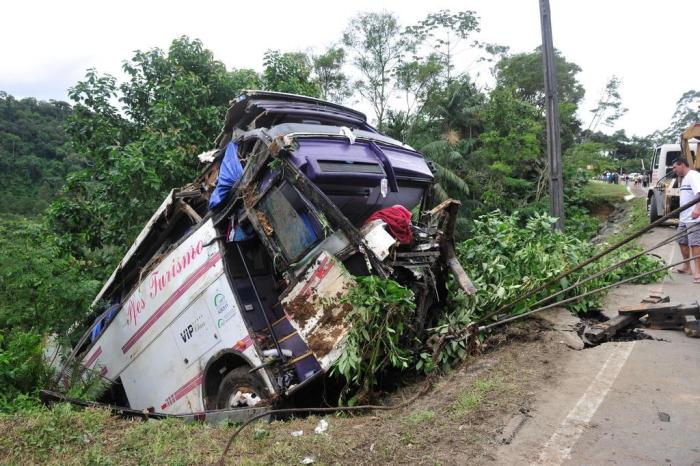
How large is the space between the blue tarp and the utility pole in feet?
21.1

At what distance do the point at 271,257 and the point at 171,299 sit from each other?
134cm

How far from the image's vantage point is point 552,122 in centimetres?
927

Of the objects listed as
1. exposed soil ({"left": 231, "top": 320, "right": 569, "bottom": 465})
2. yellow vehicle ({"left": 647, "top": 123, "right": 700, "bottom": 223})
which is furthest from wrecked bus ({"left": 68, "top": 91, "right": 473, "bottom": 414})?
yellow vehicle ({"left": 647, "top": 123, "right": 700, "bottom": 223})

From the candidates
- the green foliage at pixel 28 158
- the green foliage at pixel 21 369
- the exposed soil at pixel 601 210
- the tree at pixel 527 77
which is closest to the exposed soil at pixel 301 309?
the green foliage at pixel 21 369

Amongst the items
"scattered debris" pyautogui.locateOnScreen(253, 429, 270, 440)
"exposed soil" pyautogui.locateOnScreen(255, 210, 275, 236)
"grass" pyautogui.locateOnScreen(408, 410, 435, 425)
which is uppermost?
"exposed soil" pyautogui.locateOnScreen(255, 210, 275, 236)

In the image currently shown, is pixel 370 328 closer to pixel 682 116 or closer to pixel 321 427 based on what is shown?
pixel 321 427

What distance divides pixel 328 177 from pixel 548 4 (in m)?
7.29

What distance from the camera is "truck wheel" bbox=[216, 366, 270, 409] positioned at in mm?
4234

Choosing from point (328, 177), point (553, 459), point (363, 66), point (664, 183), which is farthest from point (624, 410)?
point (363, 66)

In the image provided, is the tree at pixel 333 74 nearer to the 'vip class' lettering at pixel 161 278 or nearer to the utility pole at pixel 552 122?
the utility pole at pixel 552 122

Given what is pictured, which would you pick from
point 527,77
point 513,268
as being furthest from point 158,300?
point 527,77

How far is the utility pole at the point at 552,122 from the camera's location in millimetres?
9117

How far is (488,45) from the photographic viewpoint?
2412cm

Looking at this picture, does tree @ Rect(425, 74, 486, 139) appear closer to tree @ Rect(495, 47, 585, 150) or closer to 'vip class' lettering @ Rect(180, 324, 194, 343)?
tree @ Rect(495, 47, 585, 150)
